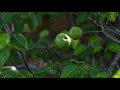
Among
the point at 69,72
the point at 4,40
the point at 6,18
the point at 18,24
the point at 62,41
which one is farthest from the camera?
the point at 18,24

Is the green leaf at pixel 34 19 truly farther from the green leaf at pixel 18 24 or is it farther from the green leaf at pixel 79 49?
the green leaf at pixel 79 49

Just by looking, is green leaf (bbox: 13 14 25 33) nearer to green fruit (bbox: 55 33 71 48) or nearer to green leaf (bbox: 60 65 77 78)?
green fruit (bbox: 55 33 71 48)

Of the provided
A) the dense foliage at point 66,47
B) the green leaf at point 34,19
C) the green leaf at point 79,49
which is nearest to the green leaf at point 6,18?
the dense foliage at point 66,47

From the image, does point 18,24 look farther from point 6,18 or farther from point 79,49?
point 79,49

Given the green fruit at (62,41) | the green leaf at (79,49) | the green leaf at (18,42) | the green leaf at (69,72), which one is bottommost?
the green leaf at (79,49)

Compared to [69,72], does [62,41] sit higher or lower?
higher

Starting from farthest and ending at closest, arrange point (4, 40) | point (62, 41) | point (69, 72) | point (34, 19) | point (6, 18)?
point (34, 19) → point (6, 18) → point (62, 41) → point (69, 72) → point (4, 40)

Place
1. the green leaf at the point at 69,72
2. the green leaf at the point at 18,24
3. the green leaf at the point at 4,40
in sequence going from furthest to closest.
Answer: the green leaf at the point at 18,24, the green leaf at the point at 69,72, the green leaf at the point at 4,40

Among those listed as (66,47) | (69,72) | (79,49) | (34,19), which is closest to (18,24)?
(34,19)

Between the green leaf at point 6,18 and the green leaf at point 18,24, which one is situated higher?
the green leaf at point 6,18

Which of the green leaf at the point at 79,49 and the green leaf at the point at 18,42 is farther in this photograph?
the green leaf at the point at 79,49

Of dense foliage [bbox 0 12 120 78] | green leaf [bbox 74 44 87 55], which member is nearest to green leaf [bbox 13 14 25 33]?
dense foliage [bbox 0 12 120 78]
